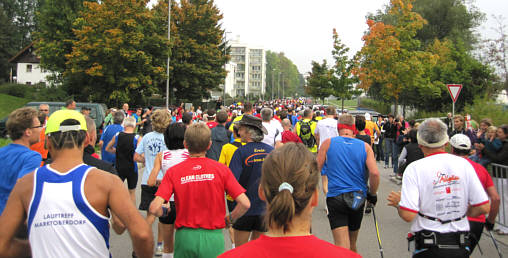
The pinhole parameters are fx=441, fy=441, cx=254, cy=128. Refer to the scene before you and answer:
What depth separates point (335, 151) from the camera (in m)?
5.29

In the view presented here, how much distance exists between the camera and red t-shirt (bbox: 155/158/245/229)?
12.3 ft

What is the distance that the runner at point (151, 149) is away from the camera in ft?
19.5

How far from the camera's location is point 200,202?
148 inches

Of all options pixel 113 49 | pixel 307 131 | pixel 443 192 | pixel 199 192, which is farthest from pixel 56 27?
pixel 443 192

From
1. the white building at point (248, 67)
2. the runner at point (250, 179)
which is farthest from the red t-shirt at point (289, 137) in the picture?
the white building at point (248, 67)

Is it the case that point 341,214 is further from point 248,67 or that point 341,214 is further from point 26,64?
point 248,67

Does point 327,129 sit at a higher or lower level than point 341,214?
higher

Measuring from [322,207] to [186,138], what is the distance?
6576 millimetres

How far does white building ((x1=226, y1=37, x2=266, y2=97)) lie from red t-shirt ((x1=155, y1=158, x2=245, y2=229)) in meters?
144

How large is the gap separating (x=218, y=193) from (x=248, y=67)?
506 ft

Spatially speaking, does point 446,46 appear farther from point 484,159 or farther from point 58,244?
point 58,244

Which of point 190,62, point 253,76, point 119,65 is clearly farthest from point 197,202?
point 253,76

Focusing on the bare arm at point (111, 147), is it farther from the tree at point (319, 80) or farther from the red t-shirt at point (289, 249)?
the tree at point (319, 80)

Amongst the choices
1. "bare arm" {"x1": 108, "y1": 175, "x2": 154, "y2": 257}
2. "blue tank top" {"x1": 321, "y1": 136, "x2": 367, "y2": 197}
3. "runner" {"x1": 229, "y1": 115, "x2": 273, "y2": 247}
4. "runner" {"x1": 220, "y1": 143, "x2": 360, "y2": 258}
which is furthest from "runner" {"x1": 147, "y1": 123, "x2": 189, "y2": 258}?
"runner" {"x1": 220, "y1": 143, "x2": 360, "y2": 258}
